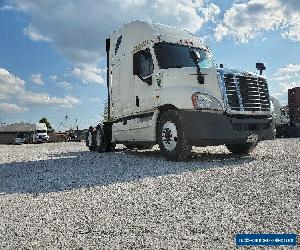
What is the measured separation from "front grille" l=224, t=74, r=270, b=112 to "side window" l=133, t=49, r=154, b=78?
204cm

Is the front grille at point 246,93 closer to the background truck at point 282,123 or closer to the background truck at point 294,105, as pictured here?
the background truck at point 282,123

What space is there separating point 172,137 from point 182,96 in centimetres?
101

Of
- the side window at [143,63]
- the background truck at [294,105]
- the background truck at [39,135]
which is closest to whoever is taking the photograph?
the side window at [143,63]

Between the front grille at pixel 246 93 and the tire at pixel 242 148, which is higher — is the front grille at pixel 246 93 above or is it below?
above

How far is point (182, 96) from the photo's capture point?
8.38 metres

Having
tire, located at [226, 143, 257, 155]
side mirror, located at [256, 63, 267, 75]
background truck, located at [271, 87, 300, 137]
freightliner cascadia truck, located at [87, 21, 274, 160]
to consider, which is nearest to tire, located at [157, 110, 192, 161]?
freightliner cascadia truck, located at [87, 21, 274, 160]

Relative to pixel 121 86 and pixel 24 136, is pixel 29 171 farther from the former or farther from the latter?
pixel 24 136

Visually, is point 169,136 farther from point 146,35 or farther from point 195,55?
point 146,35

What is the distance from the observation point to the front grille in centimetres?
843

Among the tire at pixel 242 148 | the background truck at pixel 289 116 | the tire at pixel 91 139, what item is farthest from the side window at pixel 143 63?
the background truck at pixel 289 116

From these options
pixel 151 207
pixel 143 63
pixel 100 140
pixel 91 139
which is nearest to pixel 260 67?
pixel 143 63

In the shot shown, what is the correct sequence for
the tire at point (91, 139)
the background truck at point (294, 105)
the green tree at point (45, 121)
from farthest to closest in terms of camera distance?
Result: the green tree at point (45, 121) → the background truck at point (294, 105) → the tire at point (91, 139)

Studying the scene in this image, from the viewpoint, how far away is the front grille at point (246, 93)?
843 cm

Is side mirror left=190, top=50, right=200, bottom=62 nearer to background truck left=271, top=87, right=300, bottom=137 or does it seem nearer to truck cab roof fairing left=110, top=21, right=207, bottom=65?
truck cab roof fairing left=110, top=21, right=207, bottom=65
